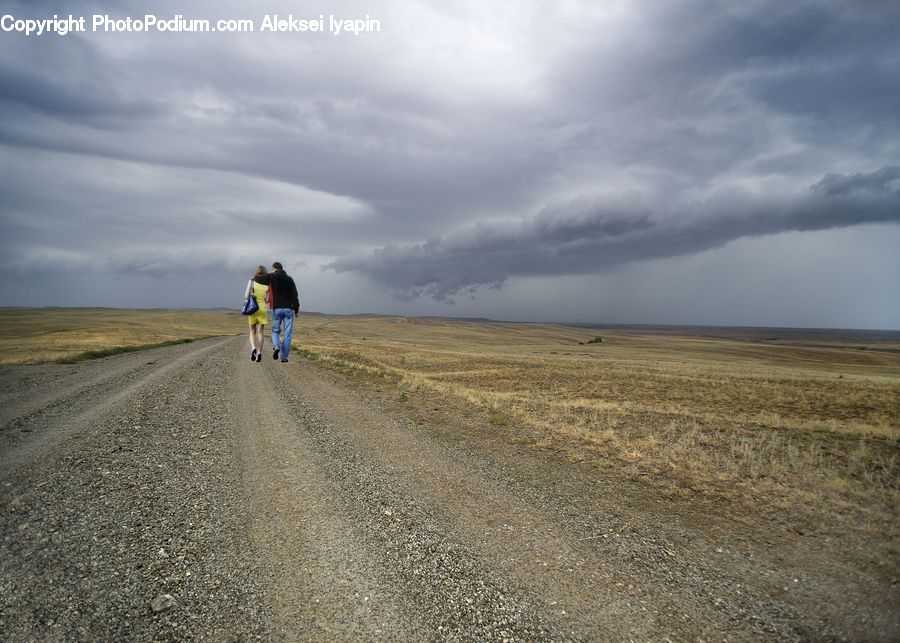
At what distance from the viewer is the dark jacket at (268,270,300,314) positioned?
585 inches

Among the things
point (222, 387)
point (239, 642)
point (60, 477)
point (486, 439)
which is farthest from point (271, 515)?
point (222, 387)

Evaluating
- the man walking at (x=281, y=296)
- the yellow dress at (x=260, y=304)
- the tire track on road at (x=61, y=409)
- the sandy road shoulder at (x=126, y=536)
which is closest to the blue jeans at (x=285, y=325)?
the man walking at (x=281, y=296)

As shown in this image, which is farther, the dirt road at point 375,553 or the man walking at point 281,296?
the man walking at point 281,296

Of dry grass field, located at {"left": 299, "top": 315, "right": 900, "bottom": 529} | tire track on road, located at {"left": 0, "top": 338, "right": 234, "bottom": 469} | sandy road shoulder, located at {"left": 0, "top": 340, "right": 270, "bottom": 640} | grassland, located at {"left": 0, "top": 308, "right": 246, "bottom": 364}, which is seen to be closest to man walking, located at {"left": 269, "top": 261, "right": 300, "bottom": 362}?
tire track on road, located at {"left": 0, "top": 338, "right": 234, "bottom": 469}

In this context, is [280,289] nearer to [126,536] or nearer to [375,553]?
[126,536]

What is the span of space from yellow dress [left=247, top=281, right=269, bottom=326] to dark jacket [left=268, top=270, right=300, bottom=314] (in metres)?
0.36

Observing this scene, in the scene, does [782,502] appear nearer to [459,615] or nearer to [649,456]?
[649,456]

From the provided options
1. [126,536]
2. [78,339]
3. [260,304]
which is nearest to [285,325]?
[260,304]

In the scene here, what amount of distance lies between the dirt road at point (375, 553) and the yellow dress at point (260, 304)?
22.3 feet

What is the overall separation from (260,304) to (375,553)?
1220cm

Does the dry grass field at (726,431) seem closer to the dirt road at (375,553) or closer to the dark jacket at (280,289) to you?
the dirt road at (375,553)

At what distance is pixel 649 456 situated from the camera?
959cm

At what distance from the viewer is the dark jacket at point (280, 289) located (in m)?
14.9

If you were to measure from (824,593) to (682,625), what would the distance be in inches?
74.8
